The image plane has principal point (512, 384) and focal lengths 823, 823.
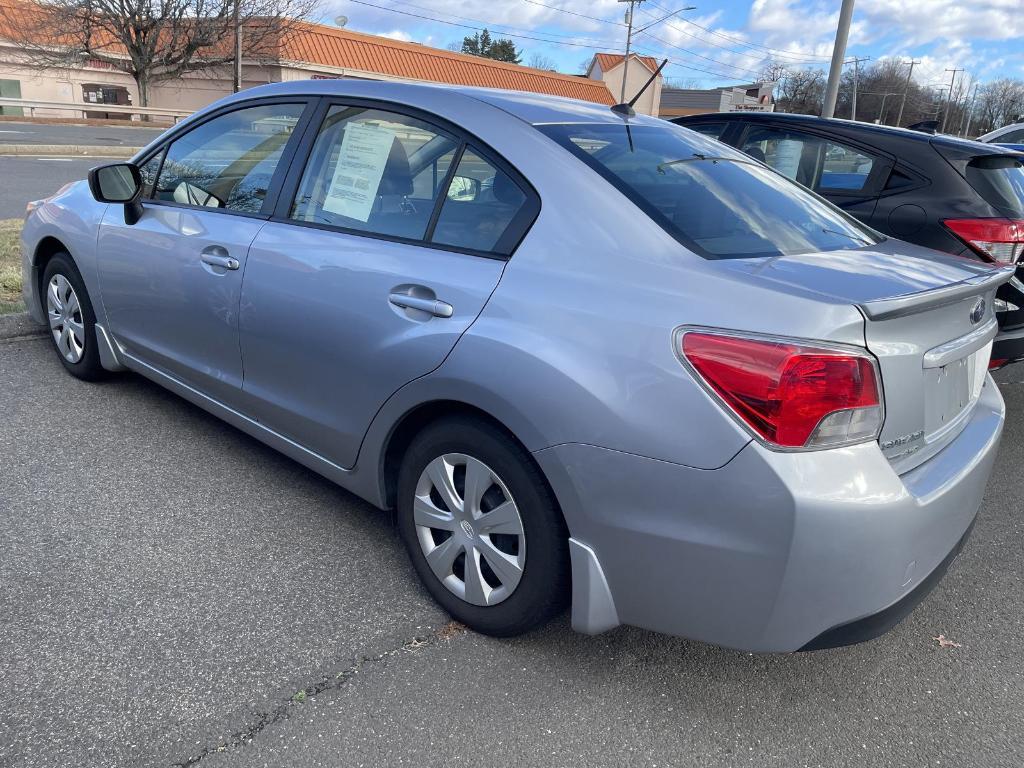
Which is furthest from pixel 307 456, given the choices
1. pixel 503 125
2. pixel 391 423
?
pixel 503 125

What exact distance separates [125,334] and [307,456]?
4.93 feet

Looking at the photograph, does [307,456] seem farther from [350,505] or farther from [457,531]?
[457,531]

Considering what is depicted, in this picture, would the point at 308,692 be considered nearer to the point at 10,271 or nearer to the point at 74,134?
the point at 10,271

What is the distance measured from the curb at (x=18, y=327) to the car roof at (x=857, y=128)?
4.95m

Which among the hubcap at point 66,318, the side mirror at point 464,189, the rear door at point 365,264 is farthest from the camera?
the hubcap at point 66,318

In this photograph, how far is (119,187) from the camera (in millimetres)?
3840

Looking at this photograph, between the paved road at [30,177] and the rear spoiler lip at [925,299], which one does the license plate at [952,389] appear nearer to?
the rear spoiler lip at [925,299]

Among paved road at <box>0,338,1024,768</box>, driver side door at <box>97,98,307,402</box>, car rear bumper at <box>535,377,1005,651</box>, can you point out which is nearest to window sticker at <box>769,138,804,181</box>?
paved road at <box>0,338,1024,768</box>

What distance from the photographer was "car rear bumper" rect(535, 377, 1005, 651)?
6.34 feet

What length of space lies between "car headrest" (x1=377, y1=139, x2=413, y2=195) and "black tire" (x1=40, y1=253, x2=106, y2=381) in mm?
2166

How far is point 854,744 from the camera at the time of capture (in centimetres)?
225

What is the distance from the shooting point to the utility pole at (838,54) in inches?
469

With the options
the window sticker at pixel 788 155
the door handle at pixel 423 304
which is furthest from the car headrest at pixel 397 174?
the window sticker at pixel 788 155

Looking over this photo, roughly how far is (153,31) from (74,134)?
15.5m
